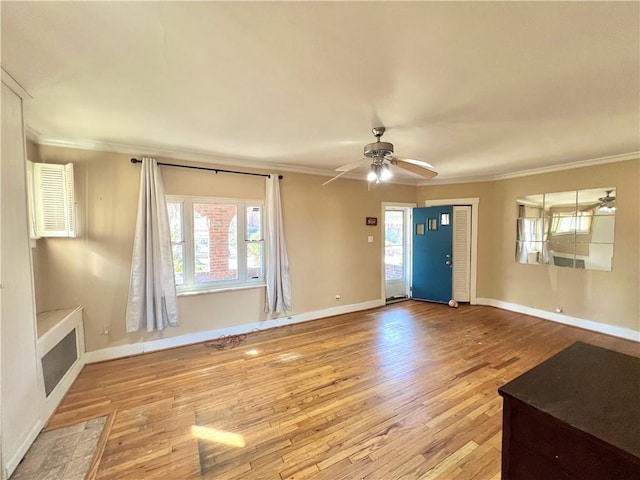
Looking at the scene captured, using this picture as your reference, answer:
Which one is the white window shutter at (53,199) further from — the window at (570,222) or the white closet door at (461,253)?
the window at (570,222)

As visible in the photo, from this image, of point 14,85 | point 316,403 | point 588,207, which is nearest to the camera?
point 14,85

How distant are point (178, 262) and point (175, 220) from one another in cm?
56

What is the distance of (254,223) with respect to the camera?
410 centimetres

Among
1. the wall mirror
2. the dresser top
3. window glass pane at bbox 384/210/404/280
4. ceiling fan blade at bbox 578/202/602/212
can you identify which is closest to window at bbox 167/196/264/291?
window glass pane at bbox 384/210/404/280

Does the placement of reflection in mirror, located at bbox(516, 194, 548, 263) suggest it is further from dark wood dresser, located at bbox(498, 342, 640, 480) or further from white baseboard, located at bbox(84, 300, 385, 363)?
dark wood dresser, located at bbox(498, 342, 640, 480)

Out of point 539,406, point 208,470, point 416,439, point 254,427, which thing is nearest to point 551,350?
point 416,439

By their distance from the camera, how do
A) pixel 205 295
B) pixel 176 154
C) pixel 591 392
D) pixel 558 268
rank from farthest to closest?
pixel 558 268
pixel 205 295
pixel 176 154
pixel 591 392

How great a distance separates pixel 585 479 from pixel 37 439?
3.21 metres

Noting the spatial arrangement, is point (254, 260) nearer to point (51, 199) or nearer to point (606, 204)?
point (51, 199)

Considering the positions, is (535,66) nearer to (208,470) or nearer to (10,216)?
(208,470)

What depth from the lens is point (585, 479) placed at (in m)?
0.84

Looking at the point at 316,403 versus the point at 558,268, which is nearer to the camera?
the point at 316,403

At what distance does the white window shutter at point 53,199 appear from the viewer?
8.78ft

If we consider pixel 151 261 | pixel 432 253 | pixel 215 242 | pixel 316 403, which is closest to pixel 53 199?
pixel 151 261
